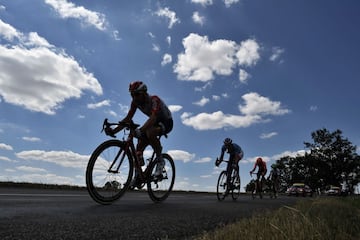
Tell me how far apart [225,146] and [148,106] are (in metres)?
5.69

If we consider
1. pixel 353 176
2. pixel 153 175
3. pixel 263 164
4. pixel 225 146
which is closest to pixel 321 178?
pixel 353 176

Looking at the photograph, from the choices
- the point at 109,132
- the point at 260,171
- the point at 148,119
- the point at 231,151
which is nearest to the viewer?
the point at 109,132

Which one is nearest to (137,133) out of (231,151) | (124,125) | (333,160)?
(124,125)

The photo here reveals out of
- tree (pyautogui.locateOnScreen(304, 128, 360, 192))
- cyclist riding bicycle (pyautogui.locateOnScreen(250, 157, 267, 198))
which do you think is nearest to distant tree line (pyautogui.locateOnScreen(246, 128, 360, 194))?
tree (pyautogui.locateOnScreen(304, 128, 360, 192))

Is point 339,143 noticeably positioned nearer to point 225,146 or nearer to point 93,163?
point 225,146

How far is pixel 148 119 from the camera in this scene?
6.09 m

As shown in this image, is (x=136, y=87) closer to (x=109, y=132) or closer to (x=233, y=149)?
(x=109, y=132)

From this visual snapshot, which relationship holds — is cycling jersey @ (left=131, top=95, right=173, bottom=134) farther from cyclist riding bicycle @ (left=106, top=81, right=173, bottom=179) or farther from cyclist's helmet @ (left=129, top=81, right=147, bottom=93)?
cyclist's helmet @ (left=129, top=81, right=147, bottom=93)

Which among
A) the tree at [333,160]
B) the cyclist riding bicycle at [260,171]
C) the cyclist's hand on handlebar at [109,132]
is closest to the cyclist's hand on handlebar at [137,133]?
the cyclist's hand on handlebar at [109,132]

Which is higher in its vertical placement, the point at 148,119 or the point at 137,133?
the point at 148,119

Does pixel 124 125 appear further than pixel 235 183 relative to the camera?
No

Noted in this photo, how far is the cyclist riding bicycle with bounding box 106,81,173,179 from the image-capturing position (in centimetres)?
595

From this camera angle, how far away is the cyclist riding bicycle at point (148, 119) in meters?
5.95

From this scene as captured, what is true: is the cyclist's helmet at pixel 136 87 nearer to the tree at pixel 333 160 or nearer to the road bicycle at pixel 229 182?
the road bicycle at pixel 229 182
